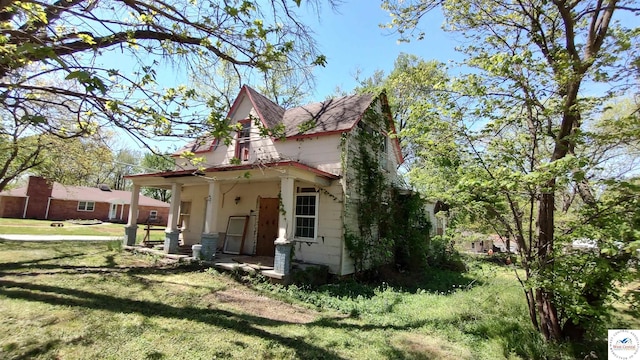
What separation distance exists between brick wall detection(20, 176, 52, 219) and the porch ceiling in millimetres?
25794

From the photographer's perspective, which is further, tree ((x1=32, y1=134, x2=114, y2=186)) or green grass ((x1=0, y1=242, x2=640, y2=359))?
tree ((x1=32, y1=134, x2=114, y2=186))

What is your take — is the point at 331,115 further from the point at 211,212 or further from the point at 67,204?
the point at 67,204

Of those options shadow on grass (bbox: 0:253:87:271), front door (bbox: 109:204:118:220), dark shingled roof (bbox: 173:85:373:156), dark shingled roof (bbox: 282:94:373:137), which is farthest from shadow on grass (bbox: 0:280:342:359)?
front door (bbox: 109:204:118:220)

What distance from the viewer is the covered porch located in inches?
347

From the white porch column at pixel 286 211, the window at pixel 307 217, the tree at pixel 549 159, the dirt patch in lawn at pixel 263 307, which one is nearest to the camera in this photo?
the tree at pixel 549 159

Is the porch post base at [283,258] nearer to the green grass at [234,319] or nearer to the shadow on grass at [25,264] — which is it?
the green grass at [234,319]

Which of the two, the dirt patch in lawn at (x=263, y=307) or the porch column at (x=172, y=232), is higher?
the porch column at (x=172, y=232)

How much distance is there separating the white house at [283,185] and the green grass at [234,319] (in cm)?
167

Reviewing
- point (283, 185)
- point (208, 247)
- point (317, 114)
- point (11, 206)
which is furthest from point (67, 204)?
point (283, 185)

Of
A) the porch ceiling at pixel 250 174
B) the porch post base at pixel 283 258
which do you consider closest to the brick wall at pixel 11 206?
the porch ceiling at pixel 250 174

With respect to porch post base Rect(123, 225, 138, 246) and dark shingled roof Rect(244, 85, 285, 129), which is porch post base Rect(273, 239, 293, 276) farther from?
porch post base Rect(123, 225, 138, 246)

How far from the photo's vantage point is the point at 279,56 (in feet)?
15.8

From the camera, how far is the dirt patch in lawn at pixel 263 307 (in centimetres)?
629

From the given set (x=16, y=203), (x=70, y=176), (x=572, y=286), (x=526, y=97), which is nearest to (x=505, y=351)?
(x=572, y=286)
